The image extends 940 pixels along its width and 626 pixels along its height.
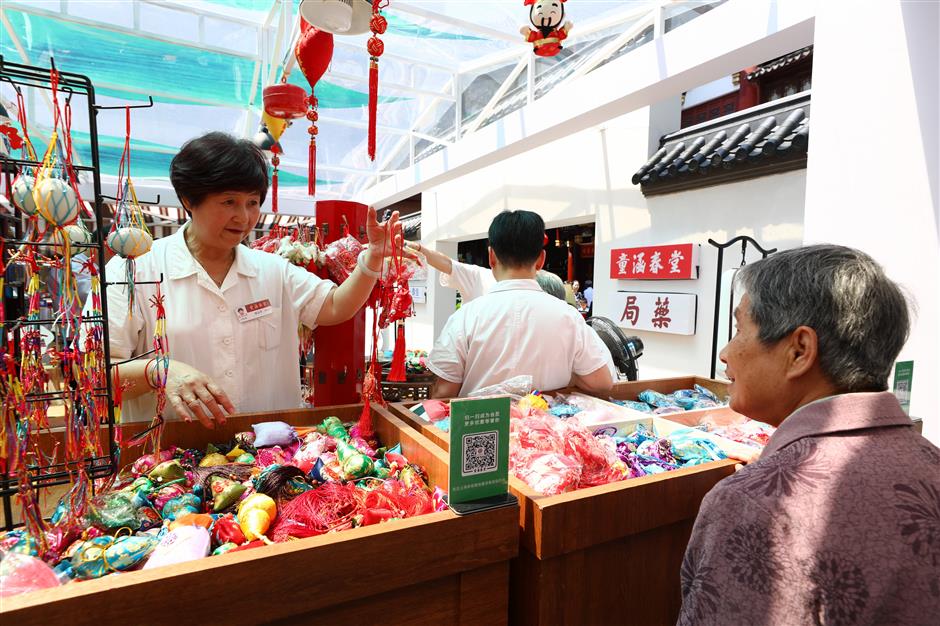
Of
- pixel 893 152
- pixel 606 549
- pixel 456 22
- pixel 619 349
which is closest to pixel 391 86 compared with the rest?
pixel 456 22

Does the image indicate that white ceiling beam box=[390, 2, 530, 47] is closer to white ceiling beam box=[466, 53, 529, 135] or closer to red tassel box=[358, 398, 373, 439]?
white ceiling beam box=[466, 53, 529, 135]

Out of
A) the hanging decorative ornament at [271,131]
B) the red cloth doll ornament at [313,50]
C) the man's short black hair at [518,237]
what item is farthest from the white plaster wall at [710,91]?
the man's short black hair at [518,237]

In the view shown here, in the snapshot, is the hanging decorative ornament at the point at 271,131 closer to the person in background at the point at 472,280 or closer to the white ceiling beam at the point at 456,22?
→ the white ceiling beam at the point at 456,22

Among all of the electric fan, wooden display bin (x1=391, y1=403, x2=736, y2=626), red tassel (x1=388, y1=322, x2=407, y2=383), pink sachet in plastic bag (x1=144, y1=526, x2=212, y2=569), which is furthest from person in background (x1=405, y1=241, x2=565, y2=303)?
pink sachet in plastic bag (x1=144, y1=526, x2=212, y2=569)

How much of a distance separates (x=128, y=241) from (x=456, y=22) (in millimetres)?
4604

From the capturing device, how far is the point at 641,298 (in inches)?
223

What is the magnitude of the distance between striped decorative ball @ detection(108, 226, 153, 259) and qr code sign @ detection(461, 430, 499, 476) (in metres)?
0.73

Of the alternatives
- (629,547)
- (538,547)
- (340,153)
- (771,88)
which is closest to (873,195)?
(629,547)

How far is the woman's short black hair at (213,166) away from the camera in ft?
4.87

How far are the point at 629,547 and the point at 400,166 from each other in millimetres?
9568

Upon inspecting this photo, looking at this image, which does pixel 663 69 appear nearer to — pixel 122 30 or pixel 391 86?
pixel 391 86

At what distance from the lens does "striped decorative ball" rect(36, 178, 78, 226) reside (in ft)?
2.53

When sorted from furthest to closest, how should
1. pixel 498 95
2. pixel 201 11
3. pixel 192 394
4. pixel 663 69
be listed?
pixel 498 95 < pixel 201 11 < pixel 663 69 < pixel 192 394

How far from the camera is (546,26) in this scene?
3039mm
